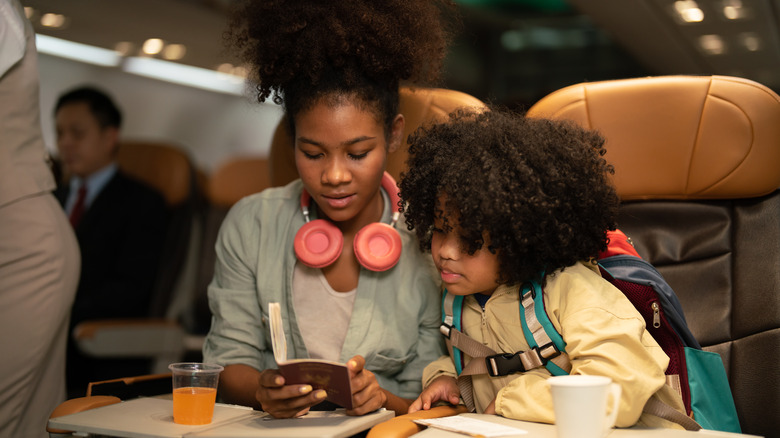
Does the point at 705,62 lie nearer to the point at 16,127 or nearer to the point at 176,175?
the point at 176,175

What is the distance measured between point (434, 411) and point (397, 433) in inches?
7.3

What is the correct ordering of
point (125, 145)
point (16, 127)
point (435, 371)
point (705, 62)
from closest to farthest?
point (435, 371) < point (16, 127) < point (125, 145) < point (705, 62)

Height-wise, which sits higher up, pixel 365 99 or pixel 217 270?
pixel 365 99

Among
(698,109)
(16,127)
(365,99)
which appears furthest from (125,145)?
(698,109)

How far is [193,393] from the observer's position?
125cm

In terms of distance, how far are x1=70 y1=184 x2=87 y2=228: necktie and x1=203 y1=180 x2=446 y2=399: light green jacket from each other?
2000 mm

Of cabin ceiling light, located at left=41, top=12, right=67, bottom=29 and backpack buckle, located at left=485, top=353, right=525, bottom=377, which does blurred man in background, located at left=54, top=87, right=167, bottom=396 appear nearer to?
cabin ceiling light, located at left=41, top=12, right=67, bottom=29

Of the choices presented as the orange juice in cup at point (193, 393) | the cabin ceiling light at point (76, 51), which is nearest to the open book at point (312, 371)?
the orange juice in cup at point (193, 393)

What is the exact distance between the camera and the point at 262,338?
1.71m

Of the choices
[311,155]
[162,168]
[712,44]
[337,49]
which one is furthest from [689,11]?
[311,155]

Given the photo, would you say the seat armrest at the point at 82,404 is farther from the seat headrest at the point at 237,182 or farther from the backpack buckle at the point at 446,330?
the seat headrest at the point at 237,182

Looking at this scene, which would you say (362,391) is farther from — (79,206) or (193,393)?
(79,206)

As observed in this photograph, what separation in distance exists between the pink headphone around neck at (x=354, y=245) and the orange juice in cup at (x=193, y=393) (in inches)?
15.2

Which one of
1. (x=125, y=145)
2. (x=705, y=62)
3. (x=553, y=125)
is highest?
(x=705, y=62)
